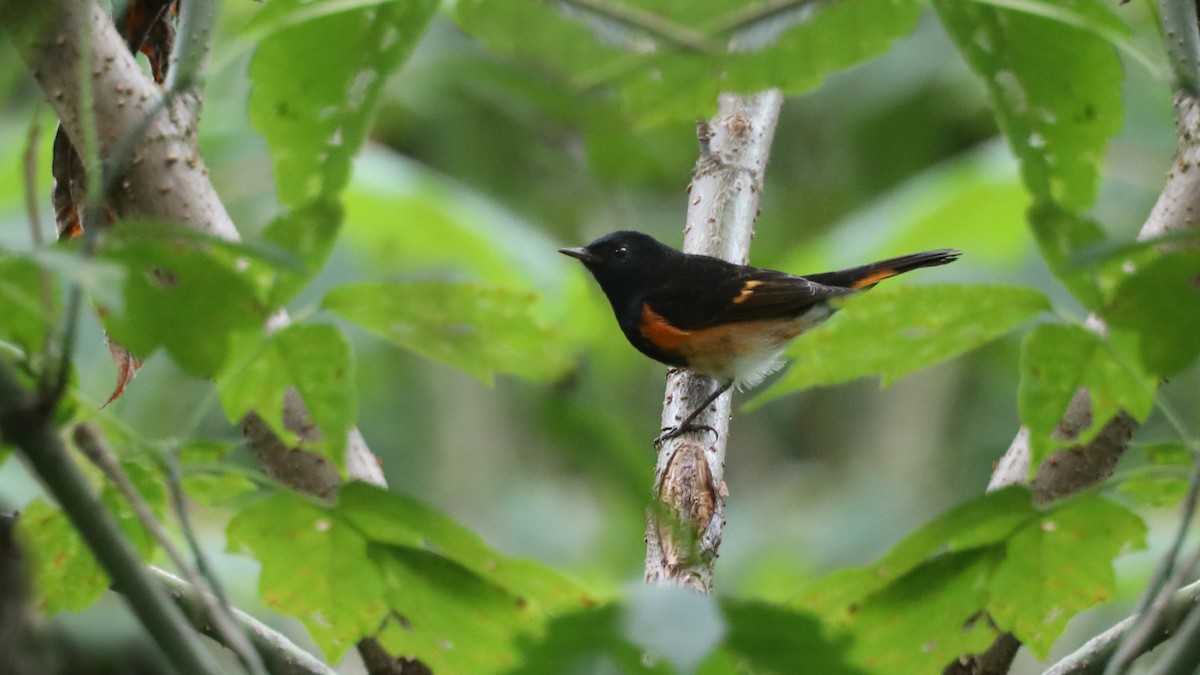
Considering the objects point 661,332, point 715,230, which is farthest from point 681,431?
point 661,332

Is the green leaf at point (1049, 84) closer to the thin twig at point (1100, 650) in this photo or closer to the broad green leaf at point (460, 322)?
the broad green leaf at point (460, 322)

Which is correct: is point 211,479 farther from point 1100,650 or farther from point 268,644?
point 1100,650

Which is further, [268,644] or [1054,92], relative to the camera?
[268,644]

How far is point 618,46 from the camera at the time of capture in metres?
0.49

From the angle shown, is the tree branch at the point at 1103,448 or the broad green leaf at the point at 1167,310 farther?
the tree branch at the point at 1103,448

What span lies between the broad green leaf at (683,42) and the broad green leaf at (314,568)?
1.21ft

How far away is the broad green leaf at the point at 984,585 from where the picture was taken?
0.78 meters

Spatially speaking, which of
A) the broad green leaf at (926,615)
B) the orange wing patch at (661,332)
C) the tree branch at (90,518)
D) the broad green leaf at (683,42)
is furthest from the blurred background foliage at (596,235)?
the orange wing patch at (661,332)

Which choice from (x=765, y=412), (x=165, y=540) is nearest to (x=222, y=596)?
(x=165, y=540)

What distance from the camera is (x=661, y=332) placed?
9.75 ft

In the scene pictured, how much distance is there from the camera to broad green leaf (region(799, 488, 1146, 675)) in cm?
78

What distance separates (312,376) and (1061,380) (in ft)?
1.64

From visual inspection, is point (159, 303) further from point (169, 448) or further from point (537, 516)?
point (537, 516)

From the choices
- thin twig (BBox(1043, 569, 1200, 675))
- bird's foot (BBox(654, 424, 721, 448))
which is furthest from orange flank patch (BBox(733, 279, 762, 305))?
thin twig (BBox(1043, 569, 1200, 675))
